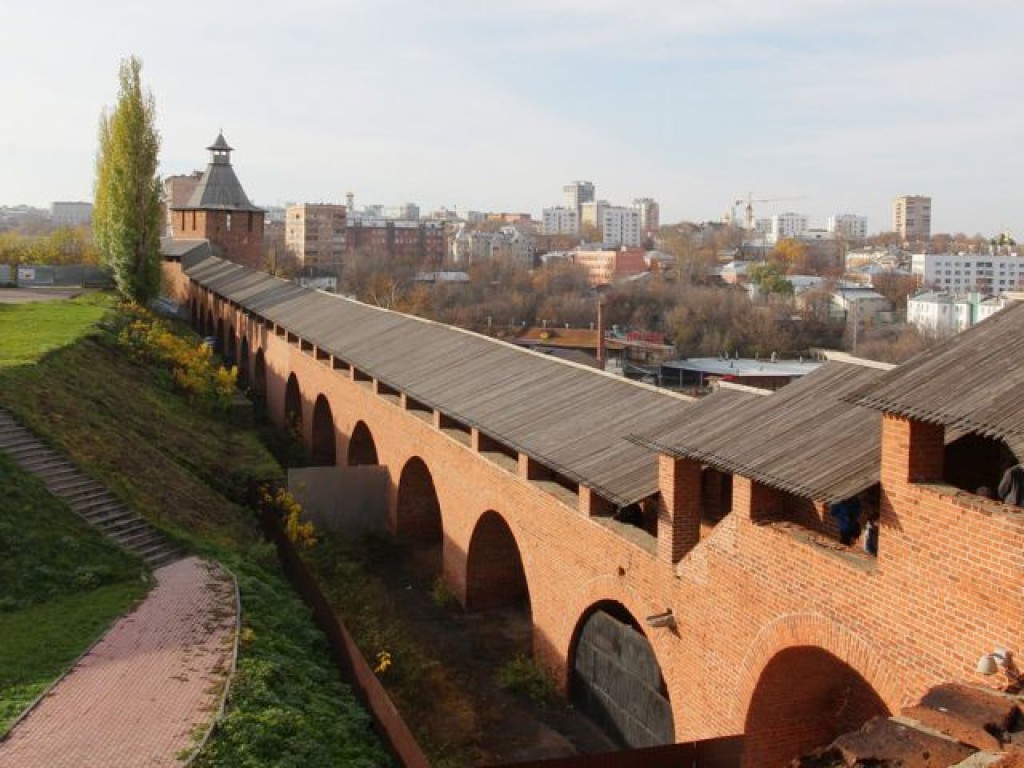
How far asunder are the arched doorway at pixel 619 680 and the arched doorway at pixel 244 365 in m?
21.2

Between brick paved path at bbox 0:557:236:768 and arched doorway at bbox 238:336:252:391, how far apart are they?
1988 cm

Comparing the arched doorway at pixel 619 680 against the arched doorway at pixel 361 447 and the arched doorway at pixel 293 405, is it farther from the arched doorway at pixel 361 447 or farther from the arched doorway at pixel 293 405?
the arched doorway at pixel 293 405

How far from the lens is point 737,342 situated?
207 ft

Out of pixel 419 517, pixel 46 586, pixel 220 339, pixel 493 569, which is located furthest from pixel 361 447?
pixel 220 339

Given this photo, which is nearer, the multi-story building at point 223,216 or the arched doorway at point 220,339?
the arched doorway at point 220,339

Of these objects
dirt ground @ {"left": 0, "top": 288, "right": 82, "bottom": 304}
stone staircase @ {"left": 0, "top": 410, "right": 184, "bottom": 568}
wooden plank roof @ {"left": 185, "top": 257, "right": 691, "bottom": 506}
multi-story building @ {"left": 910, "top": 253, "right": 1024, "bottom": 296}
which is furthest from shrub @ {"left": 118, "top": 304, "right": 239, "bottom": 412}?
multi-story building @ {"left": 910, "top": 253, "right": 1024, "bottom": 296}

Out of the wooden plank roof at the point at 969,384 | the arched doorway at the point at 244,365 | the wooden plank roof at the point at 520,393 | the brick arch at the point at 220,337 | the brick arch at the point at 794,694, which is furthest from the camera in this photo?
the brick arch at the point at 220,337

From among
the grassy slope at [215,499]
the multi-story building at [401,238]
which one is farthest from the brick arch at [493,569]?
the multi-story building at [401,238]

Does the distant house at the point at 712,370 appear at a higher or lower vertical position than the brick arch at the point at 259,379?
lower

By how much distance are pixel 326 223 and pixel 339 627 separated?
94.1 metres

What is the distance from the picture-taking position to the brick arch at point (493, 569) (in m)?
13.4

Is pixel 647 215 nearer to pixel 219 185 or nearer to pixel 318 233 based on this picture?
pixel 318 233

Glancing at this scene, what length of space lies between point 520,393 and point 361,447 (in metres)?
6.45

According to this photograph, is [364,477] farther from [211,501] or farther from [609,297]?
[609,297]
